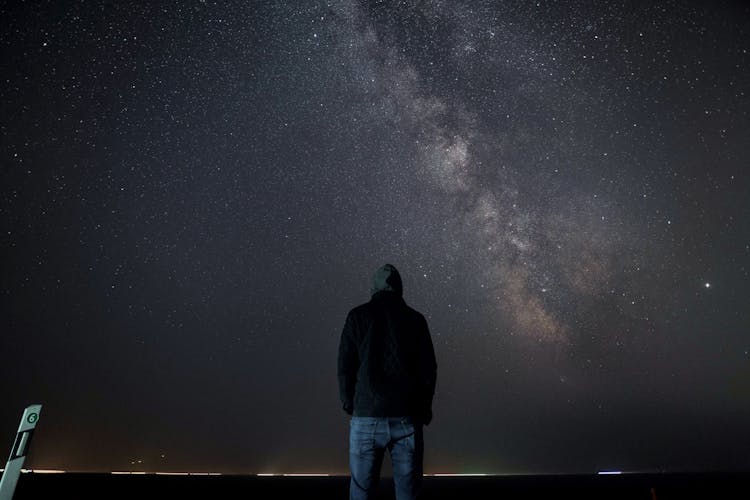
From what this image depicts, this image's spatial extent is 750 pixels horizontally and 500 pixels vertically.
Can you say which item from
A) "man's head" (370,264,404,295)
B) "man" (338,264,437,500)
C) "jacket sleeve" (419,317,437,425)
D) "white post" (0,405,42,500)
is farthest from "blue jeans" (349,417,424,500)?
"white post" (0,405,42,500)

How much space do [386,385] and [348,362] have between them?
A: 0.33 metres

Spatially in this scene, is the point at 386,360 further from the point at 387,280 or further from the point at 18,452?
the point at 18,452

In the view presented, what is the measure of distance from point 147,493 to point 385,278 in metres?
8.12

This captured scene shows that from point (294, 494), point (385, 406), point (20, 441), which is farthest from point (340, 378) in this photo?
point (294, 494)

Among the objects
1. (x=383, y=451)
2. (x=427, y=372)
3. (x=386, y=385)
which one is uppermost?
(x=427, y=372)

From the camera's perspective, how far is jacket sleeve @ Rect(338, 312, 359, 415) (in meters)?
2.64

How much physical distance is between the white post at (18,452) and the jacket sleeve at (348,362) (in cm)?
265

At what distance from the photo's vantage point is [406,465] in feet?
7.95

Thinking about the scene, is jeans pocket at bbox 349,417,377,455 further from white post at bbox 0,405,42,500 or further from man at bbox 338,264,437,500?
white post at bbox 0,405,42,500

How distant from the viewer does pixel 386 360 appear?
→ 2596mm

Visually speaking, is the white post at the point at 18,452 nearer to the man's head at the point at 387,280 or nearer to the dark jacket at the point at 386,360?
the dark jacket at the point at 386,360

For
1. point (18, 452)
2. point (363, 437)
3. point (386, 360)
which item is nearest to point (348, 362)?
point (386, 360)

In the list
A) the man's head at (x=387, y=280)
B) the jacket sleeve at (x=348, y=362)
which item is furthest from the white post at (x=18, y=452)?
the man's head at (x=387, y=280)

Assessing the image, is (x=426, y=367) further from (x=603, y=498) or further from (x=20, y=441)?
(x=603, y=498)
